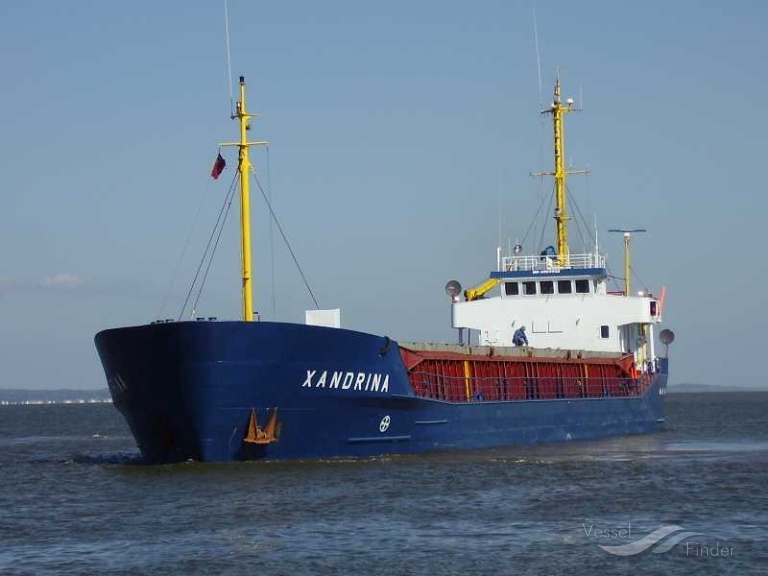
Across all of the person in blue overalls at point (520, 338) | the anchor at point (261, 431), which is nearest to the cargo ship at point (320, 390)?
the anchor at point (261, 431)

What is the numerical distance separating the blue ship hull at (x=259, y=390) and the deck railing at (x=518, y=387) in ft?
5.02

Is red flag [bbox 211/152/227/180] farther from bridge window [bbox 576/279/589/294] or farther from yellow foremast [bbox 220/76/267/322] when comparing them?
bridge window [bbox 576/279/589/294]

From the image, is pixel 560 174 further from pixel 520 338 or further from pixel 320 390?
pixel 320 390

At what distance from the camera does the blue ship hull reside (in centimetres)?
2491

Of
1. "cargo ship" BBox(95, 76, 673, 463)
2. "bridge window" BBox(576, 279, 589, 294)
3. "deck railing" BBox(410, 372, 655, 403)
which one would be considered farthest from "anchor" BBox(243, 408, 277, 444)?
"bridge window" BBox(576, 279, 589, 294)

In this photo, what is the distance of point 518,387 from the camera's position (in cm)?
3597

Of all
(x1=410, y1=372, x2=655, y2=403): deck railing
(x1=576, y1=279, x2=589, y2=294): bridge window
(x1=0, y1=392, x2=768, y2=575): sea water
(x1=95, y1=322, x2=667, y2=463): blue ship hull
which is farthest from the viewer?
(x1=576, y1=279, x2=589, y2=294): bridge window

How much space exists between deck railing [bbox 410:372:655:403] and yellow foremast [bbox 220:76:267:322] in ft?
16.7

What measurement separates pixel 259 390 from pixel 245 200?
424 cm

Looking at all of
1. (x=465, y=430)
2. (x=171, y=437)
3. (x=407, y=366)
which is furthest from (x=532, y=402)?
(x=171, y=437)

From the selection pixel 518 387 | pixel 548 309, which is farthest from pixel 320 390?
pixel 548 309

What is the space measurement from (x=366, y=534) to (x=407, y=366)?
36.8ft

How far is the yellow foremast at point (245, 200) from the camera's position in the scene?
1044 inches

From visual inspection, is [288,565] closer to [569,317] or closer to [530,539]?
[530,539]
